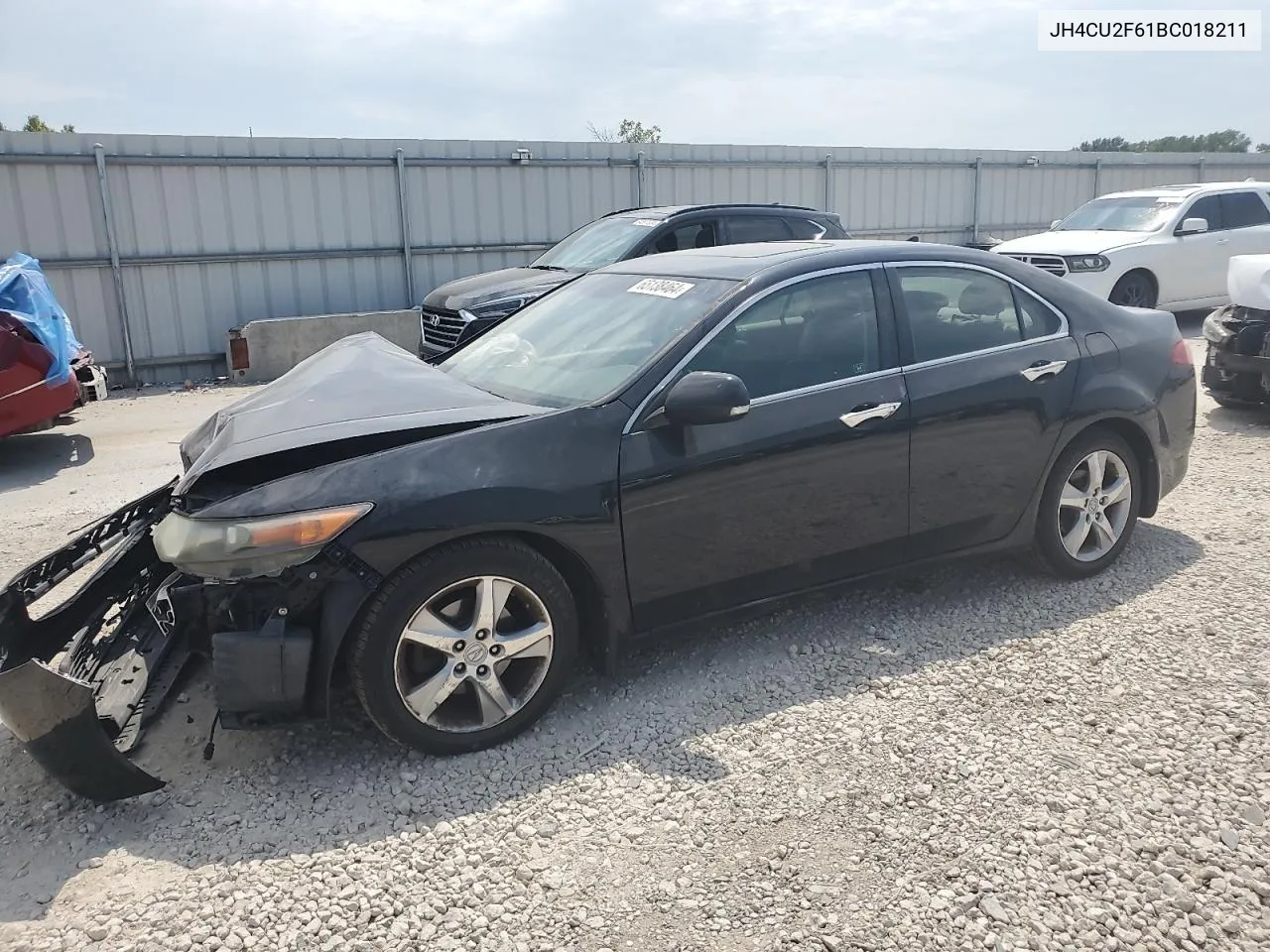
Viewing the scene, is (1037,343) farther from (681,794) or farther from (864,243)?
(681,794)

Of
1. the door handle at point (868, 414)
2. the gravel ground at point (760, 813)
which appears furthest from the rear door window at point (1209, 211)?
the door handle at point (868, 414)

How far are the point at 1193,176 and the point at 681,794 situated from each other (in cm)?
2303

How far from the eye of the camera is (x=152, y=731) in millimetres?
3516

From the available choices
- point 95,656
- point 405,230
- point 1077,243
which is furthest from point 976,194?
point 95,656

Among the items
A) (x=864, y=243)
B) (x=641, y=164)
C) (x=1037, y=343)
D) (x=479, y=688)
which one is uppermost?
(x=641, y=164)

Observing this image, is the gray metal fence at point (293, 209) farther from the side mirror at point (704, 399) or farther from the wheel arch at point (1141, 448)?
the wheel arch at point (1141, 448)

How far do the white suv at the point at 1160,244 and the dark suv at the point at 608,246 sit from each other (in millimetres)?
3513

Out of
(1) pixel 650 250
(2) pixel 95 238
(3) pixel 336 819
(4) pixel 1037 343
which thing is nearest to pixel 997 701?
(4) pixel 1037 343

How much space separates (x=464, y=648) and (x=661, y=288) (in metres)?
1.80

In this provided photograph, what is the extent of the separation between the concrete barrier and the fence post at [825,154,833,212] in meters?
8.25

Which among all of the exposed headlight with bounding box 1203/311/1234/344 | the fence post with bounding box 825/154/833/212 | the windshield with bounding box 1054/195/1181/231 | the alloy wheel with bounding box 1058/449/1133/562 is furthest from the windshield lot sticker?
the fence post with bounding box 825/154/833/212

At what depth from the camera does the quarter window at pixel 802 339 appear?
3.87m

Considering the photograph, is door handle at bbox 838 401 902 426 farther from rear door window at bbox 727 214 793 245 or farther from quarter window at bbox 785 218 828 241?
quarter window at bbox 785 218 828 241

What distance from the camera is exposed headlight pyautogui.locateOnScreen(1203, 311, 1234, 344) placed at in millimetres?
7883
